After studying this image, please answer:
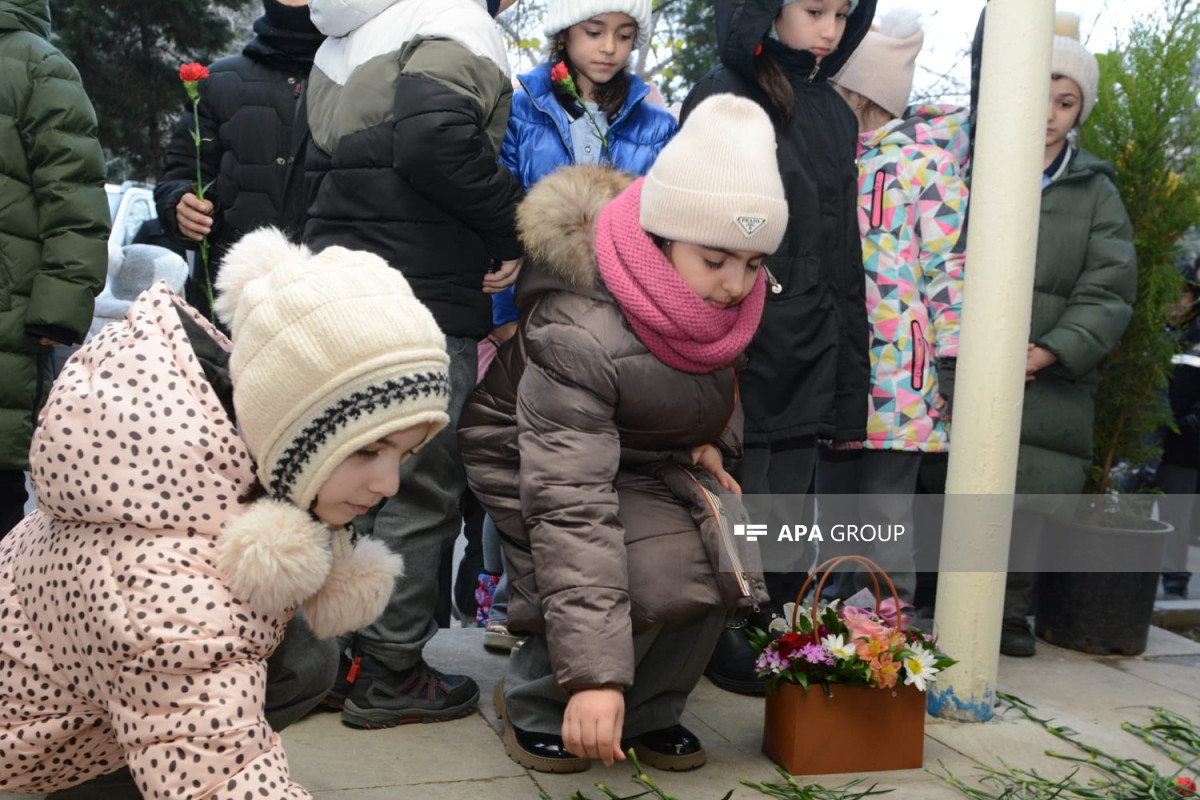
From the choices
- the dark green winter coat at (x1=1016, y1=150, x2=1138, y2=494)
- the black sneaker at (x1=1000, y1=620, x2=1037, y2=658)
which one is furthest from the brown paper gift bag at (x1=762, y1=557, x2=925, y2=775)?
the dark green winter coat at (x1=1016, y1=150, x2=1138, y2=494)

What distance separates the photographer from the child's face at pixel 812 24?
393 cm

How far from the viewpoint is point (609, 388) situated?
9.67 feet

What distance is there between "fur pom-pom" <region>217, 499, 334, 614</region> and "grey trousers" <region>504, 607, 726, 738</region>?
1179mm

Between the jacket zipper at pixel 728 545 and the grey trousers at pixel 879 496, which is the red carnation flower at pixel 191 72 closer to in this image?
the jacket zipper at pixel 728 545

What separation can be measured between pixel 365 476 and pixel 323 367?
0.22 meters

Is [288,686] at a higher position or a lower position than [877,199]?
lower

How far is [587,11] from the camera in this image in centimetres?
370

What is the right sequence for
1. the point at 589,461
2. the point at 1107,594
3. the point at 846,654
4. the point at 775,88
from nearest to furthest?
1. the point at 589,461
2. the point at 846,654
3. the point at 775,88
4. the point at 1107,594

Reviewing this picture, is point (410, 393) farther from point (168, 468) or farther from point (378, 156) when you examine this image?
point (378, 156)

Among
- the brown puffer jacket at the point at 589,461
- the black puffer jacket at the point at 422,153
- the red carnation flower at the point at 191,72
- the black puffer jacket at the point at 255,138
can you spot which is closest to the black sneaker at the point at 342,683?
the brown puffer jacket at the point at 589,461

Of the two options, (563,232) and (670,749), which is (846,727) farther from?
(563,232)

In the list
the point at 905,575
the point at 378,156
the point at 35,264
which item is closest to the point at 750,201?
the point at 378,156

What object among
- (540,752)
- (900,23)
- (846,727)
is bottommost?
(540,752)

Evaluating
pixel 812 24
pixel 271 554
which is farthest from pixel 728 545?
pixel 812 24
